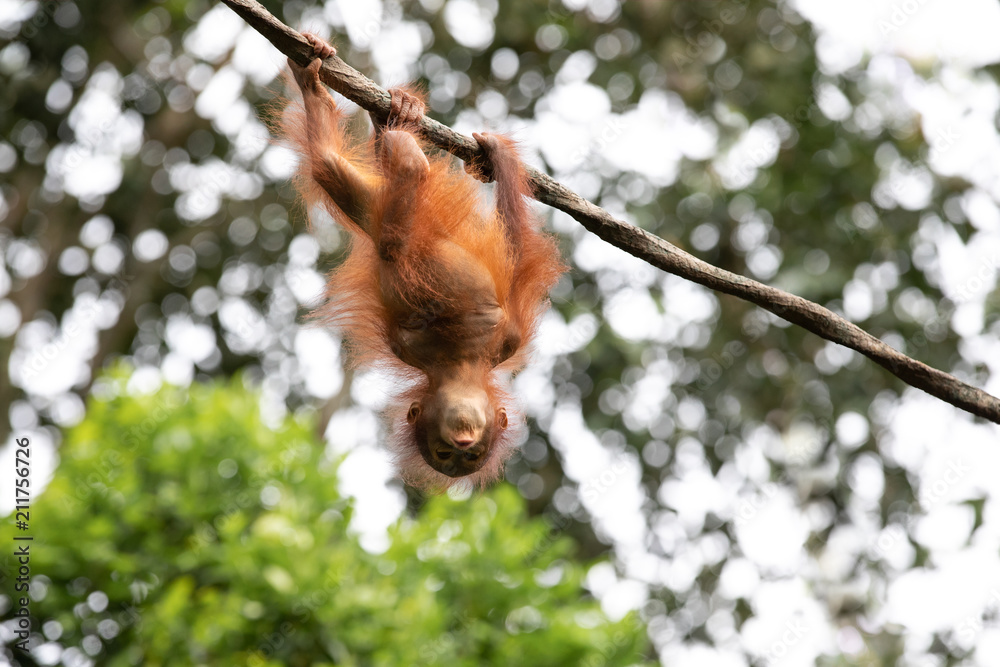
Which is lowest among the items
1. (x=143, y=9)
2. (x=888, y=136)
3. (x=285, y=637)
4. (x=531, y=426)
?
(x=531, y=426)

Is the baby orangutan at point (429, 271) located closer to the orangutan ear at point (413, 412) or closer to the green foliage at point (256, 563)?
the orangutan ear at point (413, 412)

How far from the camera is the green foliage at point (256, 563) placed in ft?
15.2

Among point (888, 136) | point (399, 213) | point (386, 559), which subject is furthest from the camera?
point (888, 136)

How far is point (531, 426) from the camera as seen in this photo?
25.7ft

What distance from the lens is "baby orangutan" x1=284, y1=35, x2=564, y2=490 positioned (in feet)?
10.7

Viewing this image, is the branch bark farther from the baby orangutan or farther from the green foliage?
the green foliage

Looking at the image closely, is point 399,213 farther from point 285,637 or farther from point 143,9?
point 143,9

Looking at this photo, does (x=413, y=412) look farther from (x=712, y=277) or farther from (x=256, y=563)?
(x=256, y=563)

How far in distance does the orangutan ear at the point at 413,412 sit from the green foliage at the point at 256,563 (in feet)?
4.95

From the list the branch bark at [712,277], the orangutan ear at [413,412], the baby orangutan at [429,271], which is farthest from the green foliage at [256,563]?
the branch bark at [712,277]

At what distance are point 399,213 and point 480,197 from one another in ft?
1.51

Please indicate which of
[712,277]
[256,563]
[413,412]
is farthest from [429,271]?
[256,563]

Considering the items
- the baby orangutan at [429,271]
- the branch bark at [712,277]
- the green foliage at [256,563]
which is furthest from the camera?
the green foliage at [256,563]

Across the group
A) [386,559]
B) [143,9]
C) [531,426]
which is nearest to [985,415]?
[386,559]
